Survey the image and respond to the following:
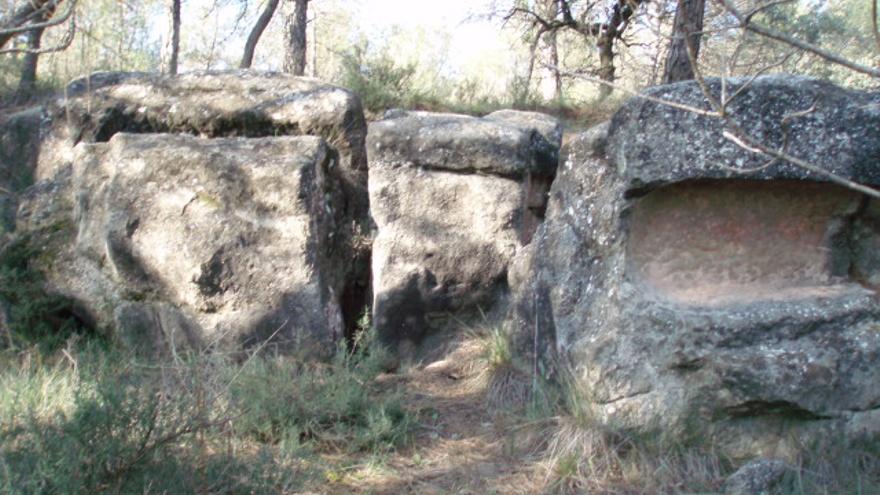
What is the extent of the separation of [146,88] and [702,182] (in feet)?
13.6

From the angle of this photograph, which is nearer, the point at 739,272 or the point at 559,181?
the point at 739,272

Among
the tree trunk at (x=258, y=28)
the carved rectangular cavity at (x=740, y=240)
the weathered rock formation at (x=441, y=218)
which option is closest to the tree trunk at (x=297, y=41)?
the tree trunk at (x=258, y=28)

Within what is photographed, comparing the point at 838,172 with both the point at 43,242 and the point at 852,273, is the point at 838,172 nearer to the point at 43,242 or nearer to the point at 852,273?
the point at 852,273

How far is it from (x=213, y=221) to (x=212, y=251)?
19 cm

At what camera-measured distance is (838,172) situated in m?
4.12

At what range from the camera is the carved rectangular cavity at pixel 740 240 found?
446 centimetres

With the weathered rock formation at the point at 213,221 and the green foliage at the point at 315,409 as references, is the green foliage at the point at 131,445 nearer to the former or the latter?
the green foliage at the point at 315,409

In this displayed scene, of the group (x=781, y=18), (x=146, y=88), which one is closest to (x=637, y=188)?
(x=146, y=88)

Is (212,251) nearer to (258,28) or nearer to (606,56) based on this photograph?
(258,28)

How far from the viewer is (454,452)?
4.61 m

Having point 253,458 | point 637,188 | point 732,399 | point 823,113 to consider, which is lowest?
point 253,458

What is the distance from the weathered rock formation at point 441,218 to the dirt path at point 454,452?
0.48 metres

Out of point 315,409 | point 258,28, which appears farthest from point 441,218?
point 258,28

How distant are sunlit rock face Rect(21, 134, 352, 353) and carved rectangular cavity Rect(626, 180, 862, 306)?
6.83 ft
